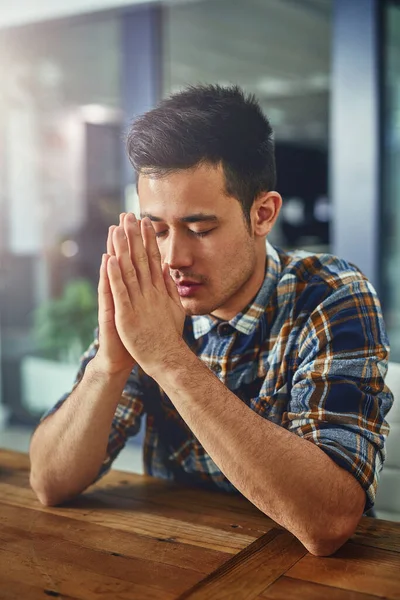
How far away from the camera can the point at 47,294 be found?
4.40 meters

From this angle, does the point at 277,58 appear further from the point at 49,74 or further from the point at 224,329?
the point at 224,329

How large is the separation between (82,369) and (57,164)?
3.01 m

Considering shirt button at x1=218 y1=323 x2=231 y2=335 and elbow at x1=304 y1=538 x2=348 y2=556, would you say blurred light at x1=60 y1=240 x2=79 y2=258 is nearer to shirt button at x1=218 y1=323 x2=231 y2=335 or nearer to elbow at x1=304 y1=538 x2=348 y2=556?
shirt button at x1=218 y1=323 x2=231 y2=335

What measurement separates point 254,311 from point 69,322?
111 inches

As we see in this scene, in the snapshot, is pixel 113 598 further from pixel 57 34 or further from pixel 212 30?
pixel 212 30

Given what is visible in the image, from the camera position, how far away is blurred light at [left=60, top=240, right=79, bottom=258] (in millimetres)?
4316

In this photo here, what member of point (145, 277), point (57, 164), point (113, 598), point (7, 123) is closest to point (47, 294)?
point (57, 164)

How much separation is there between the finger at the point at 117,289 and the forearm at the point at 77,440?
6.3 inches

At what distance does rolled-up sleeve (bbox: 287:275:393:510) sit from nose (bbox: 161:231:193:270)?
0.86 ft

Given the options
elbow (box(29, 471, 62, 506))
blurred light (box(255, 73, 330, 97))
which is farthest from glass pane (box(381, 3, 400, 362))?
blurred light (box(255, 73, 330, 97))

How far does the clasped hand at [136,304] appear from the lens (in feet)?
4.31

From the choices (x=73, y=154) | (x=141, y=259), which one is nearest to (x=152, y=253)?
(x=141, y=259)

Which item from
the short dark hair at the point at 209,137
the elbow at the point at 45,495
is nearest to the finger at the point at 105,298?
the short dark hair at the point at 209,137

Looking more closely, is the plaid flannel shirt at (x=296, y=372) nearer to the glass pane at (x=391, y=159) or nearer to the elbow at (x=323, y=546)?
the elbow at (x=323, y=546)
